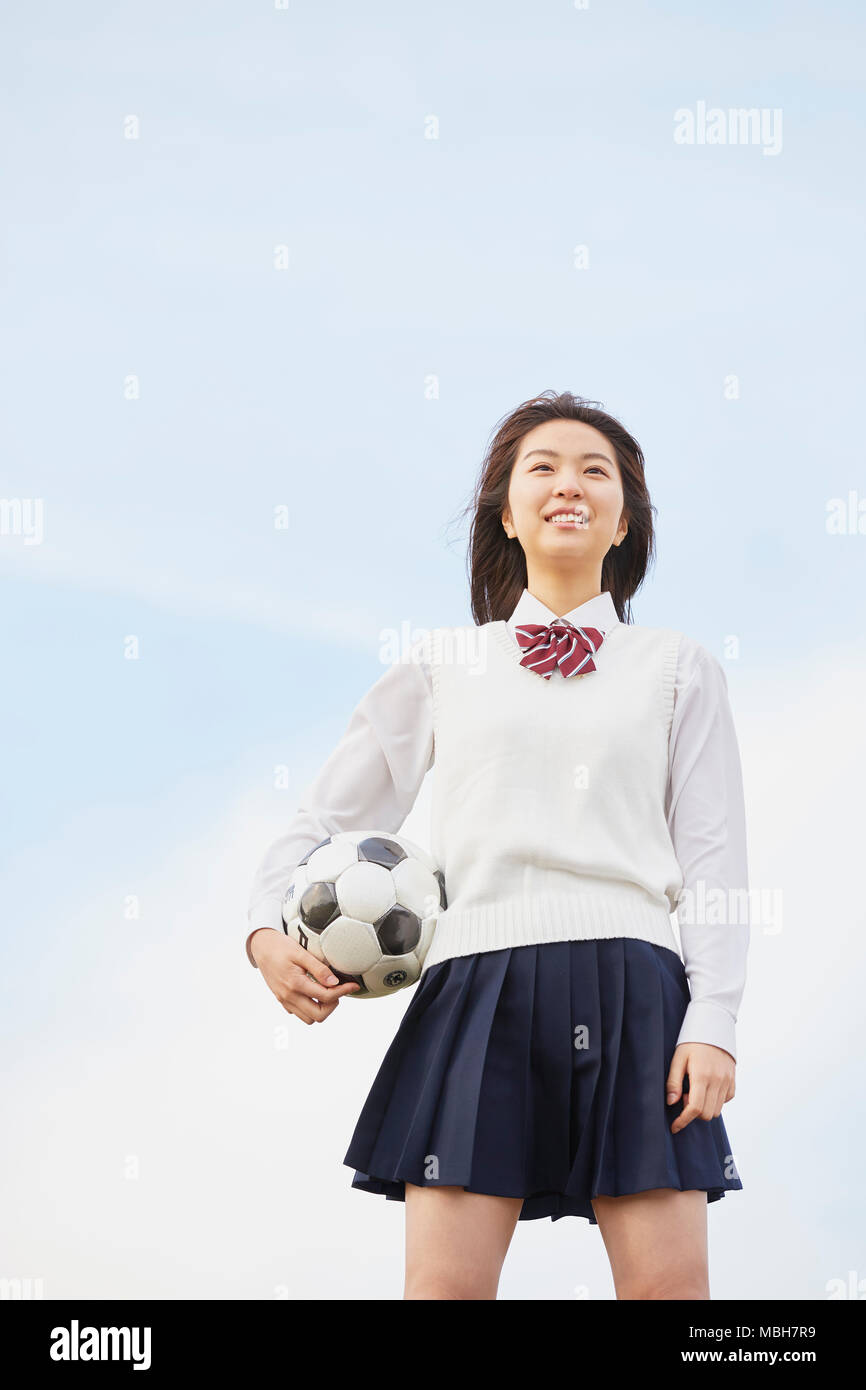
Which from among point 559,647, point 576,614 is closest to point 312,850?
point 559,647

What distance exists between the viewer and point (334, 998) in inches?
101

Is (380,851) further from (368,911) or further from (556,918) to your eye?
(556,918)

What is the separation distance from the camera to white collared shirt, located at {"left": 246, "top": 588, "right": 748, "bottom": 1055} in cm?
262

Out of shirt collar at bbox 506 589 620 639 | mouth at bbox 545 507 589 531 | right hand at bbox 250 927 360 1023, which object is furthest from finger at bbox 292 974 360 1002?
mouth at bbox 545 507 589 531

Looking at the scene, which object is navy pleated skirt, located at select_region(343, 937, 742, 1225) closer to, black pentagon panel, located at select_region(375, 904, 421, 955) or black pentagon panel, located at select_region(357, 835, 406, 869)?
black pentagon panel, located at select_region(375, 904, 421, 955)

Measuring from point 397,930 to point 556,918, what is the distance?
279mm

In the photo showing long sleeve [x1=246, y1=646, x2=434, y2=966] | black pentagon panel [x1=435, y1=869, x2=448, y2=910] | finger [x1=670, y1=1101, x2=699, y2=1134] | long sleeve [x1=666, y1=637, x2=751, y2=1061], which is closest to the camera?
finger [x1=670, y1=1101, x2=699, y2=1134]

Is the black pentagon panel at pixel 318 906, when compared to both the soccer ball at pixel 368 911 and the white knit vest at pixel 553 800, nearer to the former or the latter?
→ the soccer ball at pixel 368 911

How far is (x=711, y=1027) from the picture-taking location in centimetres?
249

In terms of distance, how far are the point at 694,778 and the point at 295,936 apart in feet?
2.61

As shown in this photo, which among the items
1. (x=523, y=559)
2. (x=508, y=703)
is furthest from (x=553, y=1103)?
(x=523, y=559)

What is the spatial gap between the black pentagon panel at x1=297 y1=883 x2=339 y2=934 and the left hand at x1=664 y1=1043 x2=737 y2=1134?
2.09 feet

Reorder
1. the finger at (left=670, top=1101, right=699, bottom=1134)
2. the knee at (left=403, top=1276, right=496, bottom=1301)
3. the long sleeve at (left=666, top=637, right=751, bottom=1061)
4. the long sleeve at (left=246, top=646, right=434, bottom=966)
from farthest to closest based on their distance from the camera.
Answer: the long sleeve at (left=246, top=646, right=434, bottom=966) → the long sleeve at (left=666, top=637, right=751, bottom=1061) → the finger at (left=670, top=1101, right=699, bottom=1134) → the knee at (left=403, top=1276, right=496, bottom=1301)
